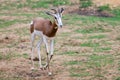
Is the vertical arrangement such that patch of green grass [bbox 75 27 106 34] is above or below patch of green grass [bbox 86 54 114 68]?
below

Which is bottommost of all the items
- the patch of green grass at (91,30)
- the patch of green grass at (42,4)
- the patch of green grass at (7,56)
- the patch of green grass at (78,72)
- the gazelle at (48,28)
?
the patch of green grass at (91,30)

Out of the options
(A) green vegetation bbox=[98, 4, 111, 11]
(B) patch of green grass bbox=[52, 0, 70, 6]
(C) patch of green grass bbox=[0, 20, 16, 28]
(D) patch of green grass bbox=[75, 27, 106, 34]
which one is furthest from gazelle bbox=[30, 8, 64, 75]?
(B) patch of green grass bbox=[52, 0, 70, 6]

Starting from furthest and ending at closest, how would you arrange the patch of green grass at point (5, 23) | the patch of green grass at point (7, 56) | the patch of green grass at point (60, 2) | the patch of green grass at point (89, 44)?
the patch of green grass at point (60, 2)
the patch of green grass at point (5, 23)
the patch of green grass at point (89, 44)
the patch of green grass at point (7, 56)

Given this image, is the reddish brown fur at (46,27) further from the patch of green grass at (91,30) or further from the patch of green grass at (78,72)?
the patch of green grass at (91,30)

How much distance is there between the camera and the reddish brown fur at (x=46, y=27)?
8633mm

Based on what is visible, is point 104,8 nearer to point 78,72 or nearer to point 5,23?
point 5,23

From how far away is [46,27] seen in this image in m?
8.77

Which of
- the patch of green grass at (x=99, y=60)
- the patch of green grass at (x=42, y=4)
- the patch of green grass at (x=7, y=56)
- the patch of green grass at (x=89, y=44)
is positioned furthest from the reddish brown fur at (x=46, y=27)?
the patch of green grass at (x=42, y=4)

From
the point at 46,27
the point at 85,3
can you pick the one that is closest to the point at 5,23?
the point at 85,3

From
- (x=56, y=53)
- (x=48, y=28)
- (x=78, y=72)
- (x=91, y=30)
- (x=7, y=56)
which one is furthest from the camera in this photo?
(x=91, y=30)

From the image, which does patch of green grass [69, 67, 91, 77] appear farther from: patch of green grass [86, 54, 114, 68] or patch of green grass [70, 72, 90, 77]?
patch of green grass [86, 54, 114, 68]

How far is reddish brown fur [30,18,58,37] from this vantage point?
863 centimetres

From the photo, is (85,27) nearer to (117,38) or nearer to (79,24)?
(79,24)

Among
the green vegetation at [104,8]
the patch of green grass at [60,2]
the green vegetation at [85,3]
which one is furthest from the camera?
the patch of green grass at [60,2]
